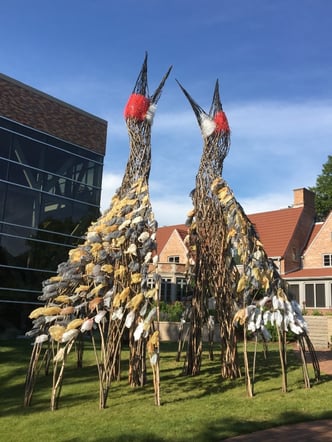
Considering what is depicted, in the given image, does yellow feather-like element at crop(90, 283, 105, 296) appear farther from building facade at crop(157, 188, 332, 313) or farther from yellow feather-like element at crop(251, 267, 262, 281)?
building facade at crop(157, 188, 332, 313)

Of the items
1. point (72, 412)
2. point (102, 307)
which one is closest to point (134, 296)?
point (102, 307)

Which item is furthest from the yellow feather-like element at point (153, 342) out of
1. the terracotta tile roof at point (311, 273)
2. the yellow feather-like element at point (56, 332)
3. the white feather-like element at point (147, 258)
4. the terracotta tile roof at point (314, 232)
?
the terracotta tile roof at point (314, 232)

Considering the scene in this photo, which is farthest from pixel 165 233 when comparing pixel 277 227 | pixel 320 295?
pixel 320 295

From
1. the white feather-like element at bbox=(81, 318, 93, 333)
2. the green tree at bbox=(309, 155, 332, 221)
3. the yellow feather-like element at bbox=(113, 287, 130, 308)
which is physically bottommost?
the white feather-like element at bbox=(81, 318, 93, 333)

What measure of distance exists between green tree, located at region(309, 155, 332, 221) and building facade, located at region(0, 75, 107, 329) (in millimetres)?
22609

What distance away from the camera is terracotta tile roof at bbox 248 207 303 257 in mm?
30377

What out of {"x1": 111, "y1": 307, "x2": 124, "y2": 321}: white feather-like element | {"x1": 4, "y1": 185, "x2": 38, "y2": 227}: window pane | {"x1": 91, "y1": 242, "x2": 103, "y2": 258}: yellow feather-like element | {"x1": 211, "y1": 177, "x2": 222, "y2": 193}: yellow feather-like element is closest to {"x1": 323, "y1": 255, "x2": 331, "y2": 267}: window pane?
{"x1": 4, "y1": 185, "x2": 38, "y2": 227}: window pane

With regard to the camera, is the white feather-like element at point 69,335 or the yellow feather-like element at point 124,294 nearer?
the white feather-like element at point 69,335

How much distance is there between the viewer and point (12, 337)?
55.2 feet

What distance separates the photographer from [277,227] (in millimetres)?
32312

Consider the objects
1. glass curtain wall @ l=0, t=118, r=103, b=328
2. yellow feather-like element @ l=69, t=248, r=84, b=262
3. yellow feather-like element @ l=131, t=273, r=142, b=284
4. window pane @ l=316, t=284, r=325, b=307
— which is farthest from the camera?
window pane @ l=316, t=284, r=325, b=307

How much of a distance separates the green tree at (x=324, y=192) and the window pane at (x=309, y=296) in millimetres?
11056

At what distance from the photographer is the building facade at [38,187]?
17.1m

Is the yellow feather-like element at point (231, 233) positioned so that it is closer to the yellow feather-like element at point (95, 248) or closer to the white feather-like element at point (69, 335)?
the yellow feather-like element at point (95, 248)
